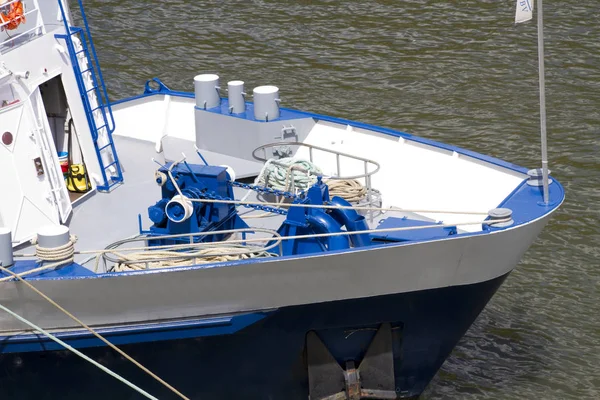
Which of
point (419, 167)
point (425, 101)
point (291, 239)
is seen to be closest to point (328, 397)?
point (291, 239)

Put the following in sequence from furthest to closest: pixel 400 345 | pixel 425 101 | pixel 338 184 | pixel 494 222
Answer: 1. pixel 425 101
2. pixel 338 184
3. pixel 400 345
4. pixel 494 222

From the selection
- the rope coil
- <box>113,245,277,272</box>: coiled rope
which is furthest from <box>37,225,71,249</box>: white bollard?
<box>113,245,277,272</box>: coiled rope

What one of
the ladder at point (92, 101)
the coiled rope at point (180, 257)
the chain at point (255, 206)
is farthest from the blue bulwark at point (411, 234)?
the ladder at point (92, 101)

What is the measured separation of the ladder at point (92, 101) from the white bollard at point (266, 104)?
1583mm

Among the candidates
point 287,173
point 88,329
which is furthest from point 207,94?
point 88,329

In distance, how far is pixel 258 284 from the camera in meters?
7.77

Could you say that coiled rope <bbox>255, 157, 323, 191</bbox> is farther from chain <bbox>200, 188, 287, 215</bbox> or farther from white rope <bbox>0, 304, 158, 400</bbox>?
white rope <bbox>0, 304, 158, 400</bbox>

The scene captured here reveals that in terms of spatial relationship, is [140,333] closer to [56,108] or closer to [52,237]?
[52,237]

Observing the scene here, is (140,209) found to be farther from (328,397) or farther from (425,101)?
(425,101)

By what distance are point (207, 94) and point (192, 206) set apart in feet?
8.92

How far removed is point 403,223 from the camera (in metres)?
8.39

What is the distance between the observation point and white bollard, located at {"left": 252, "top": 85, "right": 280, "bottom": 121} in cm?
1048

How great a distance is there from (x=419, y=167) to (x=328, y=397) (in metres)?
2.65

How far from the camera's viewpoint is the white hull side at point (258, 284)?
7664 millimetres
